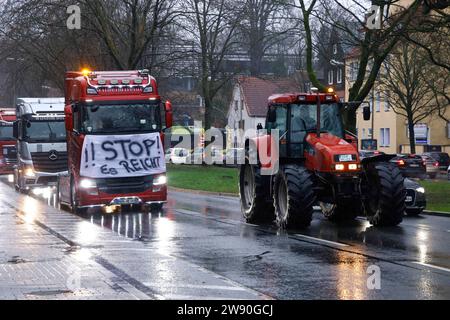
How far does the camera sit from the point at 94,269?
1316 cm

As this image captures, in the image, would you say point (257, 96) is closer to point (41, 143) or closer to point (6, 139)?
point (6, 139)

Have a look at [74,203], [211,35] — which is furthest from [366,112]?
[211,35]

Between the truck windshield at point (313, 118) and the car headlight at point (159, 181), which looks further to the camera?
the car headlight at point (159, 181)

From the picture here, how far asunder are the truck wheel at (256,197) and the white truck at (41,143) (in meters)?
14.0

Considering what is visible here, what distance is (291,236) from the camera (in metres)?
18.1

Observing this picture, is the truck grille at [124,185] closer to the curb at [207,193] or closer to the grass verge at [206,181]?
the curb at [207,193]

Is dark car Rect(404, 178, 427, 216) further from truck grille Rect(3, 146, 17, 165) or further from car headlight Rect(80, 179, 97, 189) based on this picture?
truck grille Rect(3, 146, 17, 165)

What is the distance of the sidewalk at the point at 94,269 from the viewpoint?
1107cm

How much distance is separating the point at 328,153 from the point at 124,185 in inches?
294

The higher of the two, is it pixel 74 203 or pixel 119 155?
pixel 119 155

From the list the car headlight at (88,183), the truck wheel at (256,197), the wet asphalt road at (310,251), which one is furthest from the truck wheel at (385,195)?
the car headlight at (88,183)

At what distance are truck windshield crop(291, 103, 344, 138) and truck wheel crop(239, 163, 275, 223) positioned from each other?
165 cm

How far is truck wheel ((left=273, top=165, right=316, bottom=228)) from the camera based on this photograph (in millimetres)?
18672
